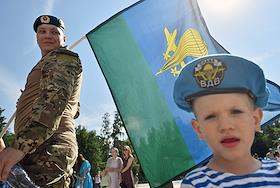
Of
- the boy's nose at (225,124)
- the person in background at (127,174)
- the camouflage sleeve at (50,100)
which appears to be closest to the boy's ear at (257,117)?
the boy's nose at (225,124)

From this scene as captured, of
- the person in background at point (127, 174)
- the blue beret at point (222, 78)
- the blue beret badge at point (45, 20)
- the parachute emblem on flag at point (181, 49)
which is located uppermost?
the blue beret badge at point (45, 20)

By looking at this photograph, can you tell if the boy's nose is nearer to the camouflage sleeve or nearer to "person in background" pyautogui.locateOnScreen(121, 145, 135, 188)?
the camouflage sleeve

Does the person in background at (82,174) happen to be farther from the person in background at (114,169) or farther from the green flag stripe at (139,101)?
the green flag stripe at (139,101)

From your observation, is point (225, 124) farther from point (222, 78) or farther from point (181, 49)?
point (181, 49)

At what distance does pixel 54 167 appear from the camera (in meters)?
2.33

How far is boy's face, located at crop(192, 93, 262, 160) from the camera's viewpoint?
64.8 inches

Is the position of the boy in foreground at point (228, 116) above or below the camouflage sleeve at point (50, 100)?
below

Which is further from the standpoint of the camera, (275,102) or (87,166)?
(87,166)

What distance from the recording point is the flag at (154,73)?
4297 millimetres

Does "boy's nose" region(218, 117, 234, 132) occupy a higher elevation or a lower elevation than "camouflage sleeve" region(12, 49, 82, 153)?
lower

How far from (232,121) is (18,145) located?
3.62 ft

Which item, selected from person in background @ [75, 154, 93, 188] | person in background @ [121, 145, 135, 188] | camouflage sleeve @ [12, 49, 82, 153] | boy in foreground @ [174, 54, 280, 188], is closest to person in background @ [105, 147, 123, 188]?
person in background @ [121, 145, 135, 188]

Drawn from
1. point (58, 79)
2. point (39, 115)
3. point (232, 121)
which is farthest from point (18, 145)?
point (232, 121)

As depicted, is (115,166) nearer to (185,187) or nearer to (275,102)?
(275,102)
